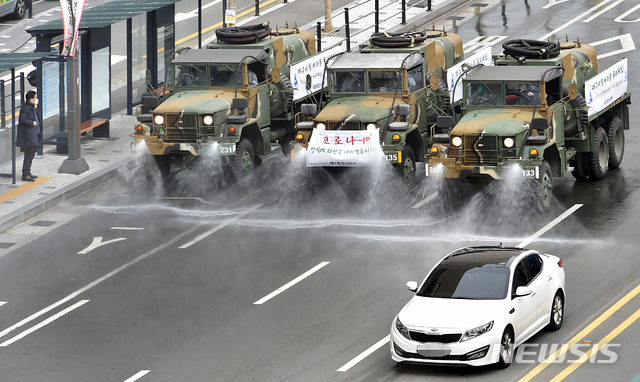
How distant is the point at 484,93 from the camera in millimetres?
28016

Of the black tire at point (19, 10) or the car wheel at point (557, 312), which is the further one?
the black tire at point (19, 10)

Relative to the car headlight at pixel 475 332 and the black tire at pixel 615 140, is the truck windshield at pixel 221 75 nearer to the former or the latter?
the black tire at pixel 615 140

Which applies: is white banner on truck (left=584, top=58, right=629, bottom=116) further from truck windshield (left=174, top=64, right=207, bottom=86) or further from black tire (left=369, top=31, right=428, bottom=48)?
truck windshield (left=174, top=64, right=207, bottom=86)

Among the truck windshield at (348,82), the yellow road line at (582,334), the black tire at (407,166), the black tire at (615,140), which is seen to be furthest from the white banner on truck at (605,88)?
the yellow road line at (582,334)

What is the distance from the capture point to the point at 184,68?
30.5 m

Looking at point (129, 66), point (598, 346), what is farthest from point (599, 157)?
point (129, 66)

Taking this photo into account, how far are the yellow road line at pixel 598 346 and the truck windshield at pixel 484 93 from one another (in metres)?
7.35

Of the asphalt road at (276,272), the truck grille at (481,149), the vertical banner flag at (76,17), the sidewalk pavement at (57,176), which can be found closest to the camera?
the asphalt road at (276,272)

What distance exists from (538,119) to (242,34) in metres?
7.75

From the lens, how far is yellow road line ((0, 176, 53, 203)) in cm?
2900

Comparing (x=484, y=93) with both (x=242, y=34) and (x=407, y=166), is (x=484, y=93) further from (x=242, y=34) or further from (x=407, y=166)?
(x=242, y=34)

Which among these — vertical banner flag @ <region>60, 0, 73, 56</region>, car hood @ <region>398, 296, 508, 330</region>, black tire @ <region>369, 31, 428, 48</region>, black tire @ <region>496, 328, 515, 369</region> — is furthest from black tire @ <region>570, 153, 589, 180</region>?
vertical banner flag @ <region>60, 0, 73, 56</region>

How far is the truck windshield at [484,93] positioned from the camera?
2795 cm

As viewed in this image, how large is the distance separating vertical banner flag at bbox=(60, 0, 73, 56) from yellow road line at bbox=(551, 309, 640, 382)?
13595mm
